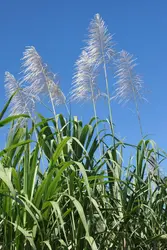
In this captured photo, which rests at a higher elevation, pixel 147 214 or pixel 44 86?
pixel 44 86

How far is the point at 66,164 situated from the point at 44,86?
0.60m

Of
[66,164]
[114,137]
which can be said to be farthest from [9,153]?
[114,137]

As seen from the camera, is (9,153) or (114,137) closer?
(9,153)

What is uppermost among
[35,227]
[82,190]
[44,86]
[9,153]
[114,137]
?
[44,86]

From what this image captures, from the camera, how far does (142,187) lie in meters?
2.17

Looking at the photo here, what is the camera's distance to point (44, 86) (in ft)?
7.55

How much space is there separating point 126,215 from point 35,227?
0.46 metres

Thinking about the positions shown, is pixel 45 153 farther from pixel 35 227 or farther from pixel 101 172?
pixel 35 227

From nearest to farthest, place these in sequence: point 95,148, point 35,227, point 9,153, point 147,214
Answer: point 35,227, point 9,153, point 147,214, point 95,148

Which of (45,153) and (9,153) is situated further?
(45,153)

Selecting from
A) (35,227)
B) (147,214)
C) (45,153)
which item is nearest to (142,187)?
(147,214)

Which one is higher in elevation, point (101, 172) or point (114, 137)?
point (114, 137)

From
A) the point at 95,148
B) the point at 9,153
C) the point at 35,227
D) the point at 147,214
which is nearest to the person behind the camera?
the point at 35,227

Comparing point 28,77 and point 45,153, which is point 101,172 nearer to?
point 45,153
